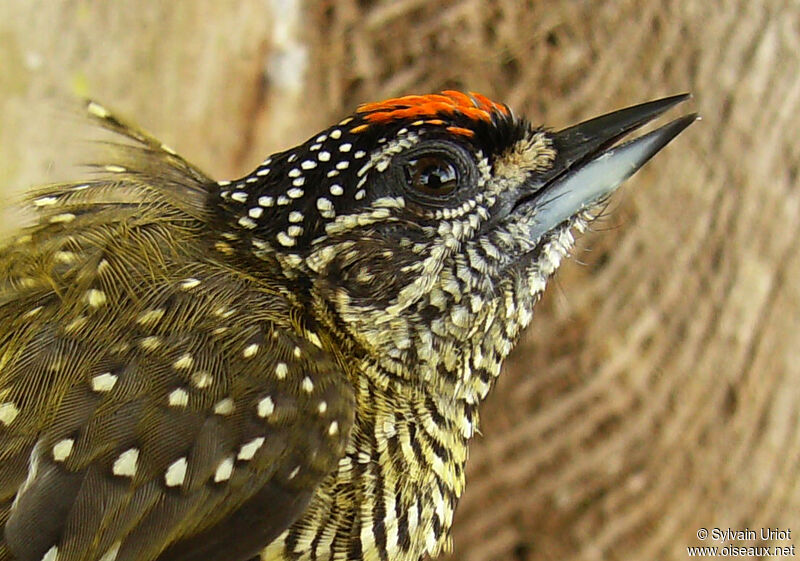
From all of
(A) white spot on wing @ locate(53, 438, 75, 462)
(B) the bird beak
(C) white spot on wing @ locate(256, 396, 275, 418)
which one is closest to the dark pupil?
(B) the bird beak

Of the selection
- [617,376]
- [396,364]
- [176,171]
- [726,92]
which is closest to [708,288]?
[617,376]

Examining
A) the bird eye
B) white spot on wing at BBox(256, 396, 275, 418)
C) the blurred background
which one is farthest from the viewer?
the blurred background

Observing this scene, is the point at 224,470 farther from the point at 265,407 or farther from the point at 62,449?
the point at 62,449

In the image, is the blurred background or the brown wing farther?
the blurred background

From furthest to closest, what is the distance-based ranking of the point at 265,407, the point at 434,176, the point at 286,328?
the point at 434,176
the point at 286,328
the point at 265,407

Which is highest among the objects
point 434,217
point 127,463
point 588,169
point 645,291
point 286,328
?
point 645,291

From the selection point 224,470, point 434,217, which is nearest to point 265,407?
point 224,470

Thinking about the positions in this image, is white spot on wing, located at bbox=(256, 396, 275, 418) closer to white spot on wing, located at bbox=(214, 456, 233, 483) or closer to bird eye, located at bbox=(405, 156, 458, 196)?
white spot on wing, located at bbox=(214, 456, 233, 483)

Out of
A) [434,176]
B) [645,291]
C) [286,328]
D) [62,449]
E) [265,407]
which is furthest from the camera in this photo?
[645,291]

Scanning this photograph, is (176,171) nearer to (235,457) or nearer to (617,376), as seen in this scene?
(235,457)
